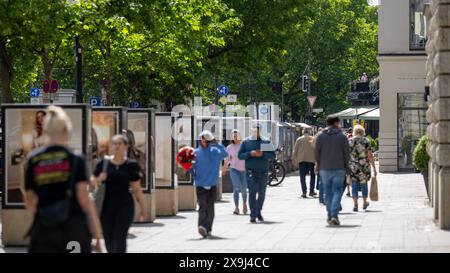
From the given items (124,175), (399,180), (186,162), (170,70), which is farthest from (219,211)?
(170,70)

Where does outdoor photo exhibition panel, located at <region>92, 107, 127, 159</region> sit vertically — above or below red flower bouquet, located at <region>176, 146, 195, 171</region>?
above

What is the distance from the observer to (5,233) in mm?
17031

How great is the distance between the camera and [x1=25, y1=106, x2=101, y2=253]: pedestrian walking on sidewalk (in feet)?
30.6

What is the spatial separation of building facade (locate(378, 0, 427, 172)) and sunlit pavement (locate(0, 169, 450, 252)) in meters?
19.2

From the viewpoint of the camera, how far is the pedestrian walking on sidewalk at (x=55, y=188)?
30.6 ft

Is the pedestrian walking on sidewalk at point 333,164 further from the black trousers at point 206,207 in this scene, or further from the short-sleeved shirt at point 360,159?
the short-sleeved shirt at point 360,159

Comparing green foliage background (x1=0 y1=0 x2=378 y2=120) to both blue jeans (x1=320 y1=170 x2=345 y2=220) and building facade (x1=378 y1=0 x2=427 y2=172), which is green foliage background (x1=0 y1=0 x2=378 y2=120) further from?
blue jeans (x1=320 y1=170 x2=345 y2=220)

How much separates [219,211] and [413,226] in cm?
703

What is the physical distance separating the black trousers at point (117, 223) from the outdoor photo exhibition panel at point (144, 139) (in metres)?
8.41

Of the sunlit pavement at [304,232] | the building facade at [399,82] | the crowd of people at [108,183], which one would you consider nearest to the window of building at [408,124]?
the building facade at [399,82]

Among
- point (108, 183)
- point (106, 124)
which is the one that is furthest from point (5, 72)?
point (108, 183)

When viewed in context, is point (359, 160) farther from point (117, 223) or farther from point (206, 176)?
point (117, 223)

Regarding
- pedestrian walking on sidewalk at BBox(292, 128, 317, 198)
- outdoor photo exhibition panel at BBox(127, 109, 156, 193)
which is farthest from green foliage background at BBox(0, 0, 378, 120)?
outdoor photo exhibition panel at BBox(127, 109, 156, 193)

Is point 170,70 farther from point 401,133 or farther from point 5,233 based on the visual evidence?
point 5,233
